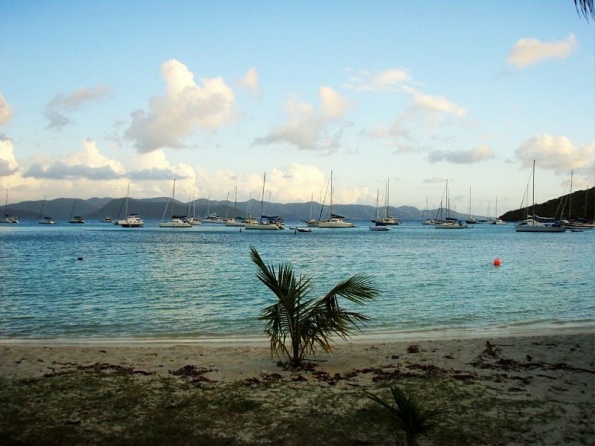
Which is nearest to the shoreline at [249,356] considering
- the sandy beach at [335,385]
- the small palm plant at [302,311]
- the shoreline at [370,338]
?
the sandy beach at [335,385]

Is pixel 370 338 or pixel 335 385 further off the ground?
pixel 335 385

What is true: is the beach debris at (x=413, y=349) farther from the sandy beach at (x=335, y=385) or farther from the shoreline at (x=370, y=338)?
the shoreline at (x=370, y=338)

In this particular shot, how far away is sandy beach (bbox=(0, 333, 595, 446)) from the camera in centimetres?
596

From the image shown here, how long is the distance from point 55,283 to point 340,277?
1636cm

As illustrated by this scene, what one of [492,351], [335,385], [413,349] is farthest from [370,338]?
[335,385]

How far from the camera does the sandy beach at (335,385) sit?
5961 millimetres

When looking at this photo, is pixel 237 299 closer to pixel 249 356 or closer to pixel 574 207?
pixel 249 356

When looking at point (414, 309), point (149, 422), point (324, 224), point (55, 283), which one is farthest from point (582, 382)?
point (324, 224)

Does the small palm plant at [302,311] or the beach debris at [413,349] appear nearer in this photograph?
the small palm plant at [302,311]

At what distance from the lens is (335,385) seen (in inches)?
310

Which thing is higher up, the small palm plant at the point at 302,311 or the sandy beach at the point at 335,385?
the small palm plant at the point at 302,311

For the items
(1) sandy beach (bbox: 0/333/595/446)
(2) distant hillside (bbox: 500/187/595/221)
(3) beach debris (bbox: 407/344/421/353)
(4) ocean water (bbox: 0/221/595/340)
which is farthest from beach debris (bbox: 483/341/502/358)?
(2) distant hillside (bbox: 500/187/595/221)

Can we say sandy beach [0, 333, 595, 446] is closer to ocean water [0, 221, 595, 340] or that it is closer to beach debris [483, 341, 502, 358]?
beach debris [483, 341, 502, 358]

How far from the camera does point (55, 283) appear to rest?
26.8 m
